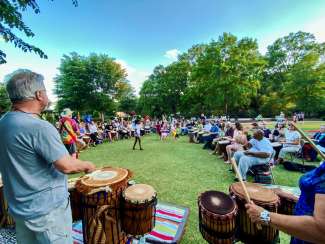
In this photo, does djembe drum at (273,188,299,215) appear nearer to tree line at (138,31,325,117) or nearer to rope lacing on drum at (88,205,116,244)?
rope lacing on drum at (88,205,116,244)

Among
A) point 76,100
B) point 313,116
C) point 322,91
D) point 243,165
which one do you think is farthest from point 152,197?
point 313,116

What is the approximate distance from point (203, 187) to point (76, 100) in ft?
79.4

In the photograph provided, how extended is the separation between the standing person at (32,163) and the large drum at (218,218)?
144cm

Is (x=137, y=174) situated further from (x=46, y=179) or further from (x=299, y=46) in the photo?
(x=299, y=46)

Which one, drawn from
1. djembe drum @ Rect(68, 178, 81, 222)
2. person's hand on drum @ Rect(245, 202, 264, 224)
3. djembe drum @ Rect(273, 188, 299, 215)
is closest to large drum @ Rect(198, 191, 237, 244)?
person's hand on drum @ Rect(245, 202, 264, 224)

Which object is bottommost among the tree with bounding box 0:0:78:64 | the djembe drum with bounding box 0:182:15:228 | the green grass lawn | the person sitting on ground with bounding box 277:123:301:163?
the green grass lawn

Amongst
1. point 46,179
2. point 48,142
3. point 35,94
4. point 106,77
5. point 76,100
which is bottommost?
point 46,179

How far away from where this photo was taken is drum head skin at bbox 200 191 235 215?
1.98 metres

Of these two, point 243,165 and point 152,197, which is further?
point 243,165

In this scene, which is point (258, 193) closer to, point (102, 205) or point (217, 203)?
point (217, 203)

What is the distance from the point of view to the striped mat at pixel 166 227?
105 inches

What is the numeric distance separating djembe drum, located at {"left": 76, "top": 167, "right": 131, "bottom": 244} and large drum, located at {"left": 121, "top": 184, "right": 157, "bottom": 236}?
0.09m

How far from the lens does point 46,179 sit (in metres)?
1.33

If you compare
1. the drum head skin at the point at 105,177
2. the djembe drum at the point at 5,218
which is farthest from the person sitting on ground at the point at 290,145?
the djembe drum at the point at 5,218
